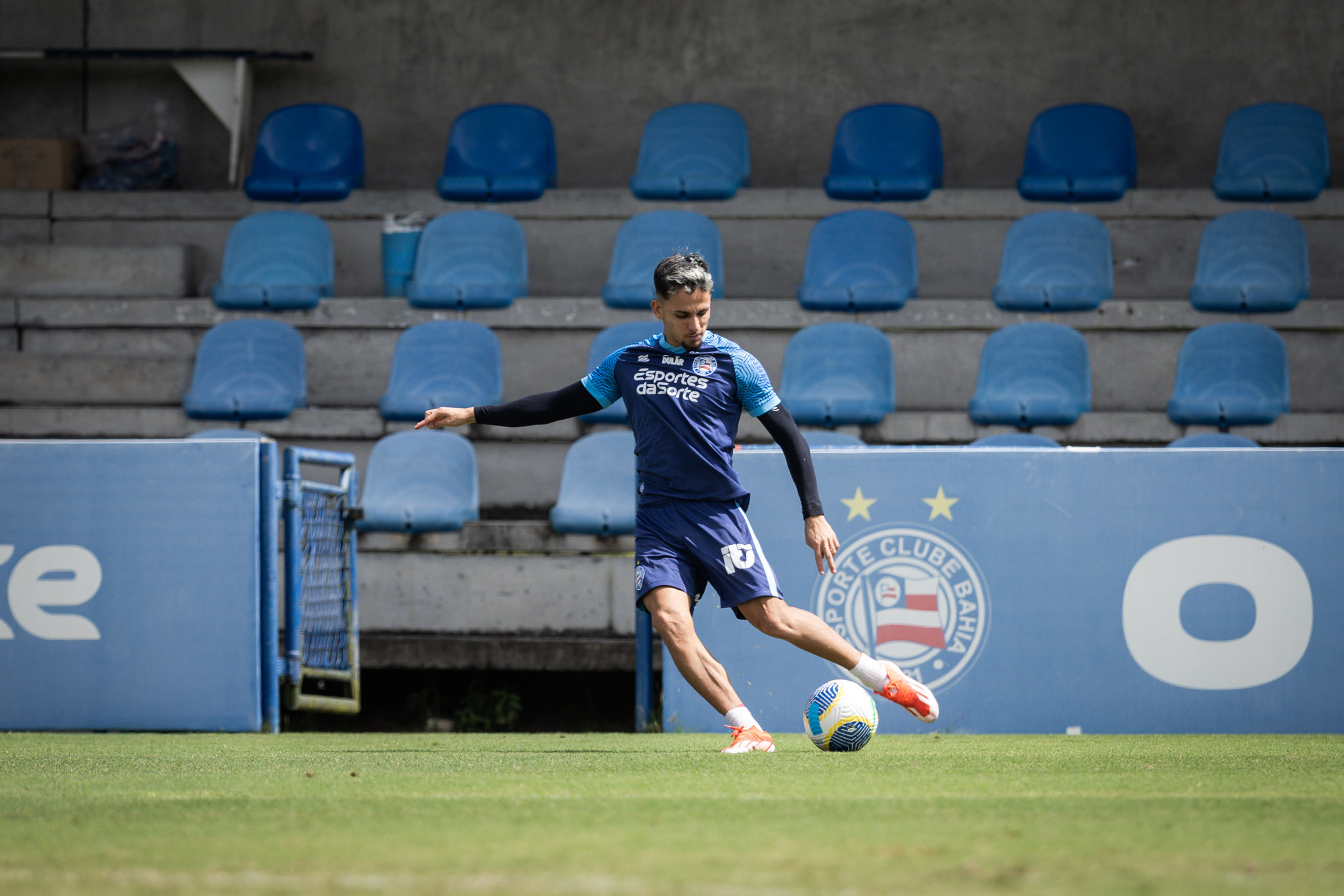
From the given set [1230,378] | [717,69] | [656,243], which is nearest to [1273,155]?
[1230,378]

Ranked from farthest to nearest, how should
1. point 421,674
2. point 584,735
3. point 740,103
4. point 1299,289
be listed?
point 740,103
point 1299,289
point 421,674
point 584,735

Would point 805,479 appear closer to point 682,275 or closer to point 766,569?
point 766,569

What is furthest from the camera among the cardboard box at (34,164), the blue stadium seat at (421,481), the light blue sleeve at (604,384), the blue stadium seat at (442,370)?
the cardboard box at (34,164)

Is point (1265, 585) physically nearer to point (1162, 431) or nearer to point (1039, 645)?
point (1039, 645)

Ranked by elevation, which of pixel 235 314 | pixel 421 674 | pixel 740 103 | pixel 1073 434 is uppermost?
pixel 740 103

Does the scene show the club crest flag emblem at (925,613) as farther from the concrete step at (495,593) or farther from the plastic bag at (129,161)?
the plastic bag at (129,161)

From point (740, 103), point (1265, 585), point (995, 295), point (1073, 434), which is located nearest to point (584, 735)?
point (1265, 585)

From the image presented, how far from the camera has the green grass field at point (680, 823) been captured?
2.71 m

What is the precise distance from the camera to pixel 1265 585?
7047 mm

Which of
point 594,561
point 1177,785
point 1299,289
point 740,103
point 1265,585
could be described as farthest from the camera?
point 740,103

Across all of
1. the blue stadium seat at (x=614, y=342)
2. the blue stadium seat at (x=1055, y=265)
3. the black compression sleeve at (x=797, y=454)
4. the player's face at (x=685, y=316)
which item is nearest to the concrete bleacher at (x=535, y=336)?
the blue stadium seat at (x=1055, y=265)

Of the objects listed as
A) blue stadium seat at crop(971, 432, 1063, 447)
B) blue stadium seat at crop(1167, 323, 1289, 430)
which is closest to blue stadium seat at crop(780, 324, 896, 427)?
blue stadium seat at crop(971, 432, 1063, 447)

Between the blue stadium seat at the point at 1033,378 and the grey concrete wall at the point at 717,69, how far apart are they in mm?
3345

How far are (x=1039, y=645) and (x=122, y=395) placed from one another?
311 inches
